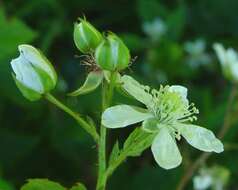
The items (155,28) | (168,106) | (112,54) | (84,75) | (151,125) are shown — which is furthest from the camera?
(155,28)

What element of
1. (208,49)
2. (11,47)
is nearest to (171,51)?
(208,49)

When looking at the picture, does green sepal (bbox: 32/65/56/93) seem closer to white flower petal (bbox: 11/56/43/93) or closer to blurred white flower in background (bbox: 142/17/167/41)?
white flower petal (bbox: 11/56/43/93)

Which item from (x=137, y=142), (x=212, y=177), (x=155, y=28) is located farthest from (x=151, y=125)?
(x=155, y=28)

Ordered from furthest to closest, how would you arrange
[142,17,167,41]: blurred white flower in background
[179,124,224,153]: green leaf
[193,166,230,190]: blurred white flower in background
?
[142,17,167,41]: blurred white flower in background
[193,166,230,190]: blurred white flower in background
[179,124,224,153]: green leaf

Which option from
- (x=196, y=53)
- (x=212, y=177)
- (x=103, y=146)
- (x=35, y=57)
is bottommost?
(x=212, y=177)

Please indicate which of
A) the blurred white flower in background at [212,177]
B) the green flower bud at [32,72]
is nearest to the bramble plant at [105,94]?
the green flower bud at [32,72]

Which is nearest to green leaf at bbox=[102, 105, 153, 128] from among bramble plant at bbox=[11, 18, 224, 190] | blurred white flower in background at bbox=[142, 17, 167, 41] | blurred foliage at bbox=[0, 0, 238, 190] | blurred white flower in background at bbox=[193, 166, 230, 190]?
bramble plant at bbox=[11, 18, 224, 190]

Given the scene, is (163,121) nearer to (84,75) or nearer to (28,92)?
(28,92)

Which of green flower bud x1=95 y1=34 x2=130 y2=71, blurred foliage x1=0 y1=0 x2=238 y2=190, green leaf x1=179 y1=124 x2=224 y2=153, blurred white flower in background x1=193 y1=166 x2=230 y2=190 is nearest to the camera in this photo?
green flower bud x1=95 y1=34 x2=130 y2=71
